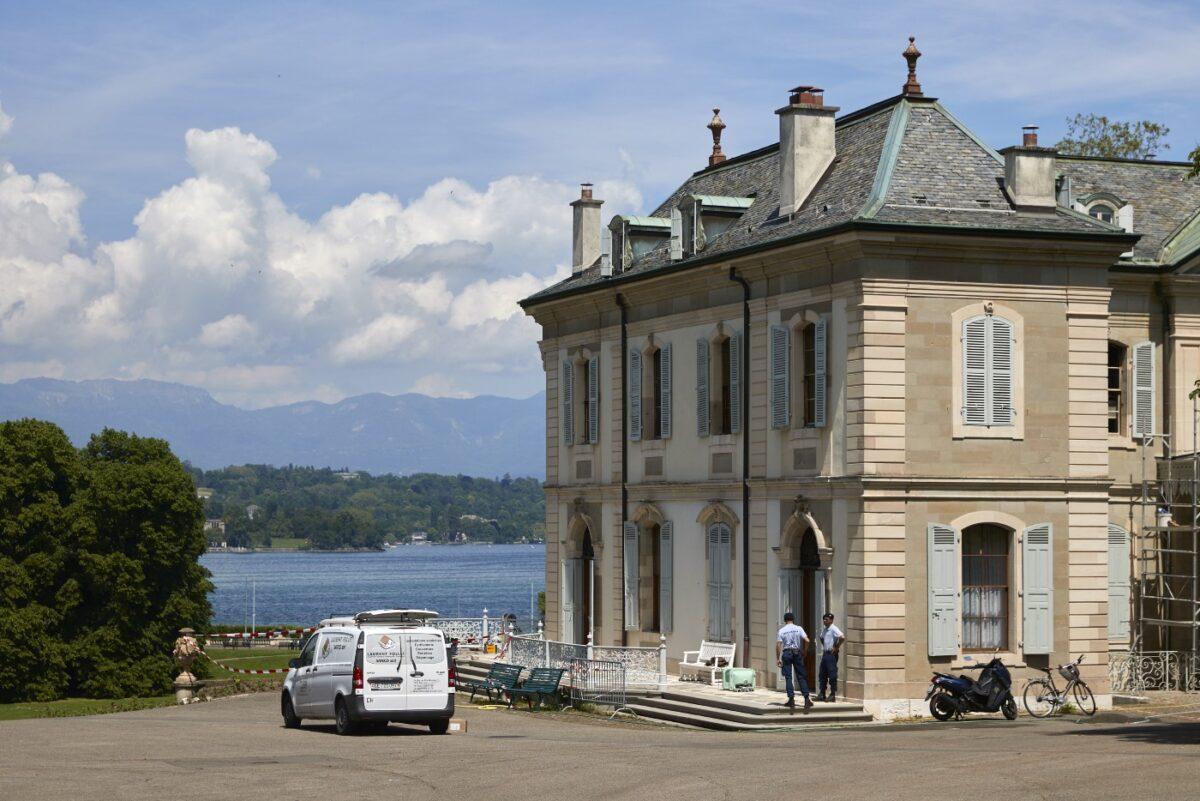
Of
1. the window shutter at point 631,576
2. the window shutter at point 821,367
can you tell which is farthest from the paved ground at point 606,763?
A: the window shutter at point 631,576

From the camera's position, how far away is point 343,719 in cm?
3077

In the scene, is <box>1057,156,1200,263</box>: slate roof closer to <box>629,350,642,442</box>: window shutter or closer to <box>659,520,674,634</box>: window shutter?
<box>629,350,642,442</box>: window shutter

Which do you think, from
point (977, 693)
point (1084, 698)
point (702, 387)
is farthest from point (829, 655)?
point (702, 387)

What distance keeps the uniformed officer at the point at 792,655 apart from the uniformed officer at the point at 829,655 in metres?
0.34

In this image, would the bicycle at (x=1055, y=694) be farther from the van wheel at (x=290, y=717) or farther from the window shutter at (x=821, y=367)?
the van wheel at (x=290, y=717)

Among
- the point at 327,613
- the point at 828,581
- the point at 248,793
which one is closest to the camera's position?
the point at 248,793

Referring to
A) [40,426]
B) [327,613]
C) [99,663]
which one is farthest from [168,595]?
[327,613]

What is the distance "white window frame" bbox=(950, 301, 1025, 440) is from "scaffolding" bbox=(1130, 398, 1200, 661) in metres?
6.06

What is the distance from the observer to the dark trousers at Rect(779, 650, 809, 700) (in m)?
33.9

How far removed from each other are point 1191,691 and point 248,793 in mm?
24597

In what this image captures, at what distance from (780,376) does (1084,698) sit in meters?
8.47

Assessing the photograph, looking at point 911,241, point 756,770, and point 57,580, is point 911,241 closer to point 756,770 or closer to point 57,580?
point 756,770

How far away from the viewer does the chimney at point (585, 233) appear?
49312 millimetres

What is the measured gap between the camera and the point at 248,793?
21984 millimetres
